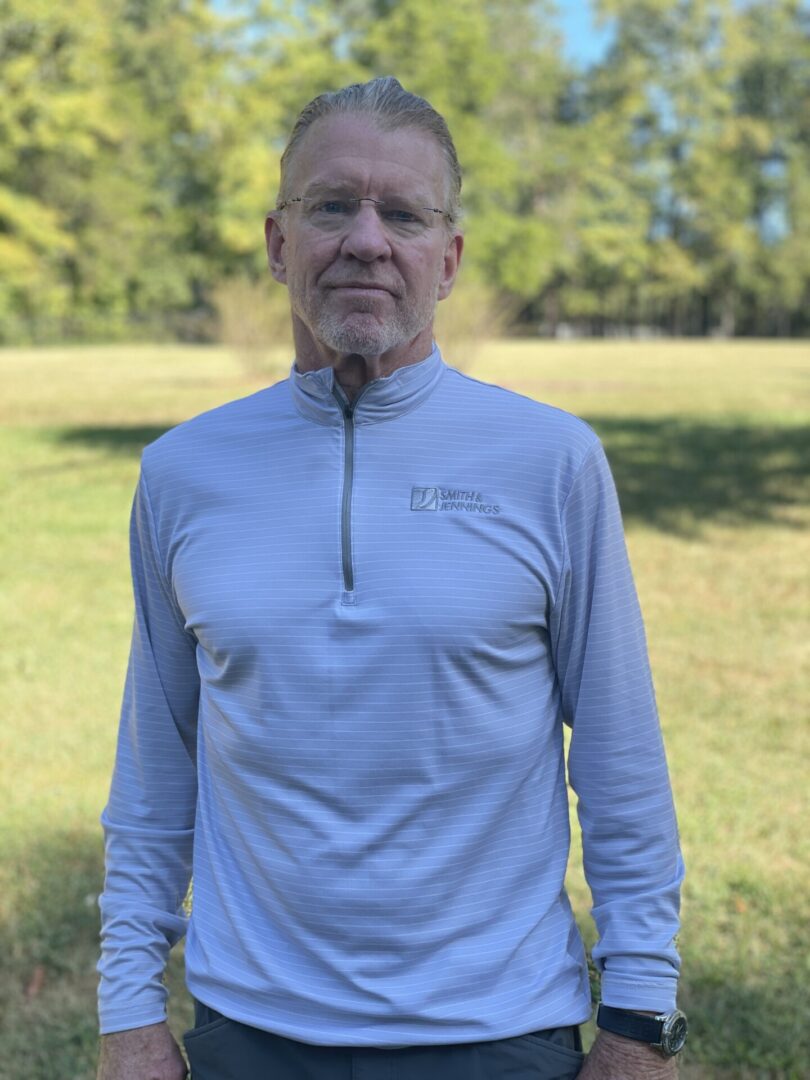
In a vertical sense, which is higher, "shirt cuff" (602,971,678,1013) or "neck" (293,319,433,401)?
"neck" (293,319,433,401)

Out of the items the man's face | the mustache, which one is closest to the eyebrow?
the man's face

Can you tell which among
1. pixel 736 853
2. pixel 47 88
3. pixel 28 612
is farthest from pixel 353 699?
pixel 47 88

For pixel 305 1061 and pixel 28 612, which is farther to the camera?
pixel 28 612

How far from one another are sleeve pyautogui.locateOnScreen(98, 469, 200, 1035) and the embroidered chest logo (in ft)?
1.53

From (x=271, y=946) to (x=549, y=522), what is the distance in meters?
0.73

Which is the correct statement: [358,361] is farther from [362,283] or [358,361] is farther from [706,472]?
[706,472]

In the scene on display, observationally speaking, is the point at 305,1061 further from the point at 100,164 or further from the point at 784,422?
the point at 100,164

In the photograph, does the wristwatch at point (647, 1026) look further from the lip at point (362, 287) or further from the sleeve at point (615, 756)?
the lip at point (362, 287)

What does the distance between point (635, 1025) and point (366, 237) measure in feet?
3.96

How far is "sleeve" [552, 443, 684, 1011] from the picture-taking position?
1825 millimetres

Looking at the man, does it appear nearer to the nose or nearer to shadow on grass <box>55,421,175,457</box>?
the nose

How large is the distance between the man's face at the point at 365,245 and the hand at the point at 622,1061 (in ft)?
3.45

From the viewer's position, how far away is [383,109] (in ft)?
6.17

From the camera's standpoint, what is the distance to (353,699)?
1755 millimetres
